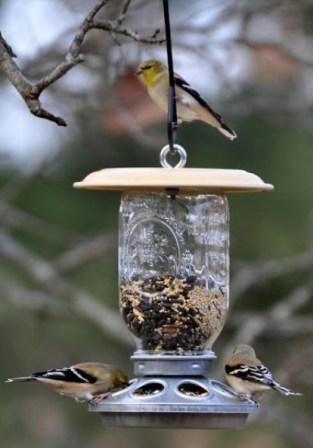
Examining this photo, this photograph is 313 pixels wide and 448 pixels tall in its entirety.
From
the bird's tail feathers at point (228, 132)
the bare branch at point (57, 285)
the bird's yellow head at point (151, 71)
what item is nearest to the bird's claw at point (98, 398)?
the bird's tail feathers at point (228, 132)

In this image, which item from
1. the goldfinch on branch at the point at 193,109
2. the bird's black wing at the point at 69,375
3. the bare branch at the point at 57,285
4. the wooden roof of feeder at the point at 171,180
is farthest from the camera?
the bare branch at the point at 57,285

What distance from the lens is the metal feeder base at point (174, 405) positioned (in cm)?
479

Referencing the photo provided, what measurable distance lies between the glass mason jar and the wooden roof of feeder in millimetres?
355

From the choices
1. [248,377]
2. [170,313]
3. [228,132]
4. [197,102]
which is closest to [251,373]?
[248,377]

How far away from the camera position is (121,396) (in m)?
4.94

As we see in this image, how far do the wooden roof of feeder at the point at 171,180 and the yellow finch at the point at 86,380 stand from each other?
0.70 m

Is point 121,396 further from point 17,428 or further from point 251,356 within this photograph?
point 17,428

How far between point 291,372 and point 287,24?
1808 mm

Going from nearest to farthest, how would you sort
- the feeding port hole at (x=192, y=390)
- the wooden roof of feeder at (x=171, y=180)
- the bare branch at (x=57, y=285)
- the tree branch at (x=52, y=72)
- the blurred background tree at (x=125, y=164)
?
the tree branch at (x=52, y=72) < the wooden roof of feeder at (x=171, y=180) < the feeding port hole at (x=192, y=390) < the blurred background tree at (x=125, y=164) < the bare branch at (x=57, y=285)

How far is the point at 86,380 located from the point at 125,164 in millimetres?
5057

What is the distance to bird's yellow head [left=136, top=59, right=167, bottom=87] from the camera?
5952 mm

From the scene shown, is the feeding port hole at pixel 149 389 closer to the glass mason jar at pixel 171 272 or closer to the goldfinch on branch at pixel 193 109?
the glass mason jar at pixel 171 272

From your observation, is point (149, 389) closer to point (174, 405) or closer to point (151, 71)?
point (174, 405)

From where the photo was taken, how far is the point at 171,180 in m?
4.70
